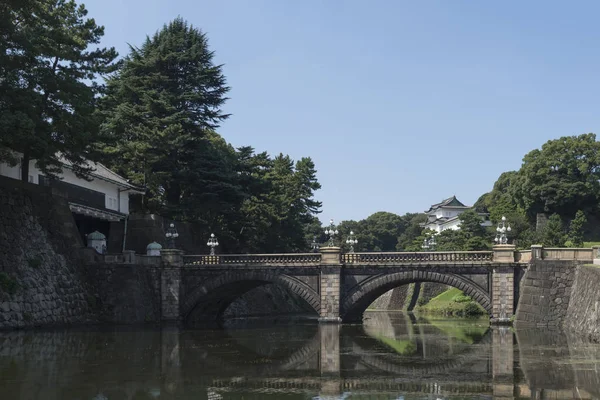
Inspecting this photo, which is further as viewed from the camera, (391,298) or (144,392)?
(391,298)

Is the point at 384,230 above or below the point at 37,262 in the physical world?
above

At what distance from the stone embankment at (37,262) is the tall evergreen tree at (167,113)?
1229 cm

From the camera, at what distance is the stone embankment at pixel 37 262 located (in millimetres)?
41528

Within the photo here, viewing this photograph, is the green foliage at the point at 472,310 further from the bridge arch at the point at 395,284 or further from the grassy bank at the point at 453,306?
the bridge arch at the point at 395,284

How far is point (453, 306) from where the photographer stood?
70.4 m

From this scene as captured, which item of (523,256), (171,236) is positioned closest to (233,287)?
(171,236)

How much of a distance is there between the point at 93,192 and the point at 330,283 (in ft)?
63.6

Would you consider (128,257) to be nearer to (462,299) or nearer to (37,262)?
(37,262)

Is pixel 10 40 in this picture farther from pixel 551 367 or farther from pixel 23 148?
pixel 551 367

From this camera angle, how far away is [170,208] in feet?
211

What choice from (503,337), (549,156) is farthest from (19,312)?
(549,156)

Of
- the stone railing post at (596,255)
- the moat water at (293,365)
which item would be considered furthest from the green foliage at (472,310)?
the stone railing post at (596,255)

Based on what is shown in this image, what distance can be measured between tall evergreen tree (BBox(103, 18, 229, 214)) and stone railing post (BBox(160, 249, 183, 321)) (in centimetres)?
1145

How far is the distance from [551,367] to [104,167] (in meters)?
43.1
